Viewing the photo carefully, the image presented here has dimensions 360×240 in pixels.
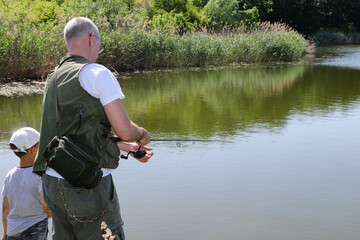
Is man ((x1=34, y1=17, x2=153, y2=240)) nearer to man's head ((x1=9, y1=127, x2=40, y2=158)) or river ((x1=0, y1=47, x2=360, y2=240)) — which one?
man's head ((x1=9, y1=127, x2=40, y2=158))

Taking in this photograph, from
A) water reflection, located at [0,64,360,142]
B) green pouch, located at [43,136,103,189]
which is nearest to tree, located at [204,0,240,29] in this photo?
water reflection, located at [0,64,360,142]

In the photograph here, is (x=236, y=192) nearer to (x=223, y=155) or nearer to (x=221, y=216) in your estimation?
(x=221, y=216)

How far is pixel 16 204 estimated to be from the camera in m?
2.62

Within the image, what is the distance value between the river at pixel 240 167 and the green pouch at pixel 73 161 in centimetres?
183

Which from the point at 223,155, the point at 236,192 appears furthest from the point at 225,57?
the point at 236,192

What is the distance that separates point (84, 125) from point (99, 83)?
0.70 feet

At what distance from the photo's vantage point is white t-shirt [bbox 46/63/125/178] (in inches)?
82.5

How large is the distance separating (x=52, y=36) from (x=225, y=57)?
296 inches

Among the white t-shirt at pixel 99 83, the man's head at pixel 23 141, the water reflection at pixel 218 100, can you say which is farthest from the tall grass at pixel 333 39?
the white t-shirt at pixel 99 83

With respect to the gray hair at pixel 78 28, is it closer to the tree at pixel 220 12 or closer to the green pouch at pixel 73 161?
the green pouch at pixel 73 161

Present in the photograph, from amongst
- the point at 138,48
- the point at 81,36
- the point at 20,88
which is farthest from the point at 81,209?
the point at 138,48

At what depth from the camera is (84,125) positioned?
7.18 ft

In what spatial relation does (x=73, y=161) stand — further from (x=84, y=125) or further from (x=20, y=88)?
(x=20, y=88)

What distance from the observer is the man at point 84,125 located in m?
2.13
